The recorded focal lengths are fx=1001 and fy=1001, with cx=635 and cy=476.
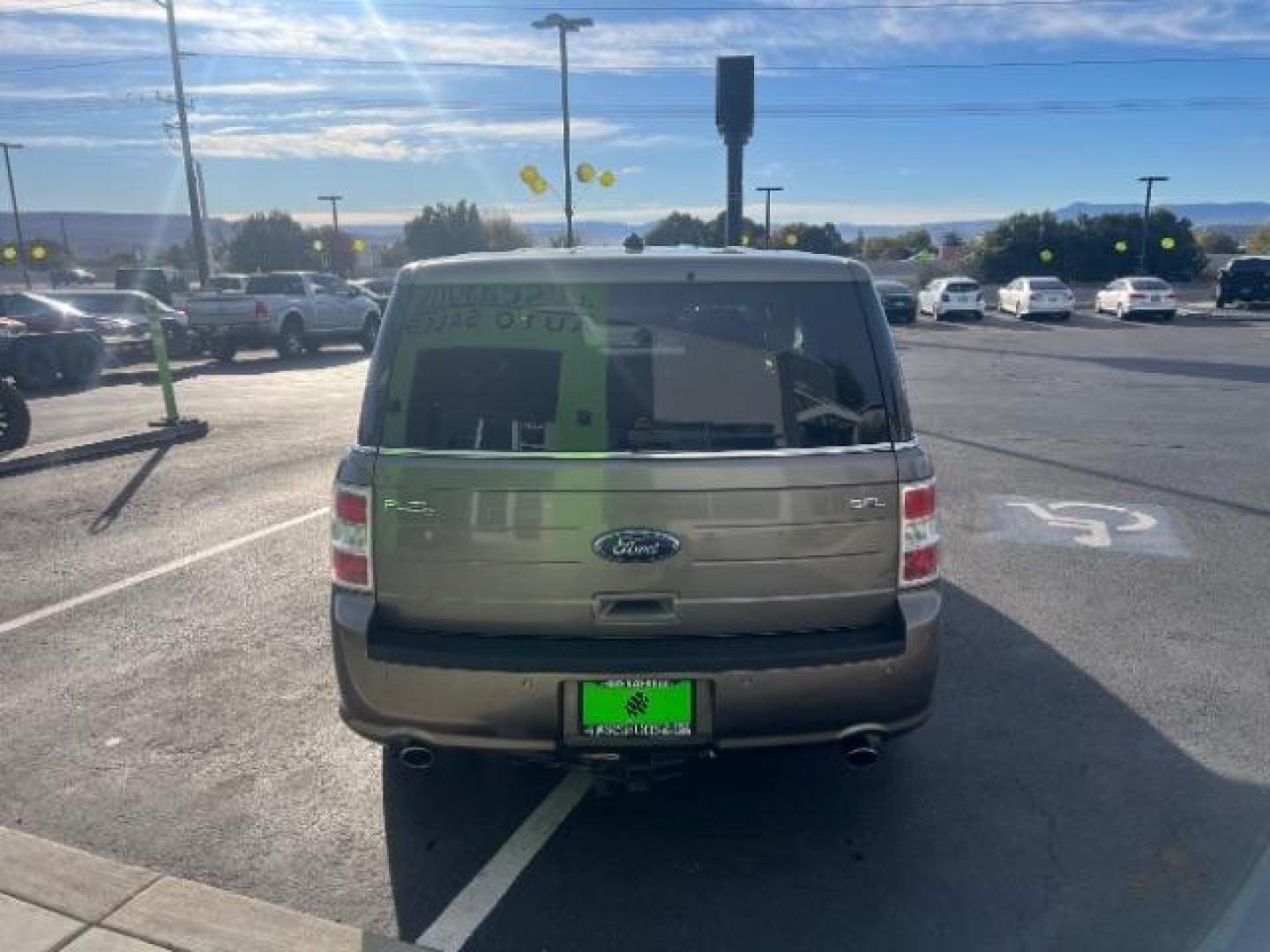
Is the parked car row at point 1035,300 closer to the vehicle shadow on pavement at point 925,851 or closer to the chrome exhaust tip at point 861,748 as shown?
the vehicle shadow on pavement at point 925,851

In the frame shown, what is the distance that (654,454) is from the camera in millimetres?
3062

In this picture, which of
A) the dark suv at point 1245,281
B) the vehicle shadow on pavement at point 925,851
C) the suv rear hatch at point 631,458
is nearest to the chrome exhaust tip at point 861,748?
the vehicle shadow on pavement at point 925,851

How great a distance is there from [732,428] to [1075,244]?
58.8 m

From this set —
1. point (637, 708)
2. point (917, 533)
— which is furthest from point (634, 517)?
point (917, 533)

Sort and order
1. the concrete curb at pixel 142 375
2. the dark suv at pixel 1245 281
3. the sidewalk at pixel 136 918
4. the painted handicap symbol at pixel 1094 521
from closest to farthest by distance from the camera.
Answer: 1. the sidewalk at pixel 136 918
2. the painted handicap symbol at pixel 1094 521
3. the concrete curb at pixel 142 375
4. the dark suv at pixel 1245 281

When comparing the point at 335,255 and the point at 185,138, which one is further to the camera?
the point at 335,255

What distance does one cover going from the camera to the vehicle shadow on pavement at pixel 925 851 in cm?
301

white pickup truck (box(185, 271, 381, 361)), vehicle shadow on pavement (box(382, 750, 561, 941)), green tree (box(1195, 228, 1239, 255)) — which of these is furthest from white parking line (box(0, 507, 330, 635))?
green tree (box(1195, 228, 1239, 255))

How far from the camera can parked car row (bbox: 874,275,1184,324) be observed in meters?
33.0

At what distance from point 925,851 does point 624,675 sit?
4.16 ft

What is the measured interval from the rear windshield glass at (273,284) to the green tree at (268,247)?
5485 cm

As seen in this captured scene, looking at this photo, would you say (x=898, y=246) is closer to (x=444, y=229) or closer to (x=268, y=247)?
(x=444, y=229)

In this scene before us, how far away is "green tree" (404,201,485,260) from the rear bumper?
225 feet

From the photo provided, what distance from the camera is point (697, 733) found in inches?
122
